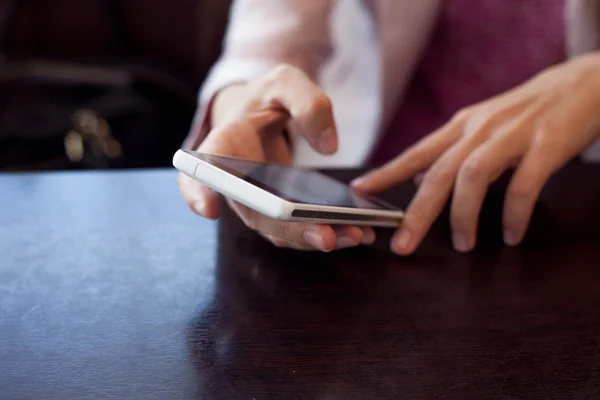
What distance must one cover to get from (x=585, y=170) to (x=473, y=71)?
6.9 inches

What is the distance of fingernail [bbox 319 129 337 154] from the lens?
348mm

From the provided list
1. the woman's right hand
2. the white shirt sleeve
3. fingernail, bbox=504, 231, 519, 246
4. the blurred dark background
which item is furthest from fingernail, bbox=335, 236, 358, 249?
the blurred dark background

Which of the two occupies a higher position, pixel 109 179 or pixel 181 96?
pixel 109 179

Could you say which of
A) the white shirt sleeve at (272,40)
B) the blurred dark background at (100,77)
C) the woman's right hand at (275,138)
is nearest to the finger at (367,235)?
the woman's right hand at (275,138)

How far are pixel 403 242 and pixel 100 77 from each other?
0.88 m

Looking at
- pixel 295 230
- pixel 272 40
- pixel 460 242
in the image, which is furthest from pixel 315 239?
pixel 272 40

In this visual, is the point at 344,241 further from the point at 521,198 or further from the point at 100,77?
the point at 100,77

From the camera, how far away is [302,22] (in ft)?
1.84

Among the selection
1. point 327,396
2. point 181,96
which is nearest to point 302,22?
point 327,396

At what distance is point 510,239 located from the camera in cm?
36

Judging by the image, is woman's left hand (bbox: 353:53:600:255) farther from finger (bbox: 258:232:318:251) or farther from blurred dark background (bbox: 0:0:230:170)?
blurred dark background (bbox: 0:0:230:170)

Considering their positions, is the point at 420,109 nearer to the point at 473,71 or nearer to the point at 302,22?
the point at 473,71

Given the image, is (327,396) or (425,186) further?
(425,186)

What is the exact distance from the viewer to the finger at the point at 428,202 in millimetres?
341
